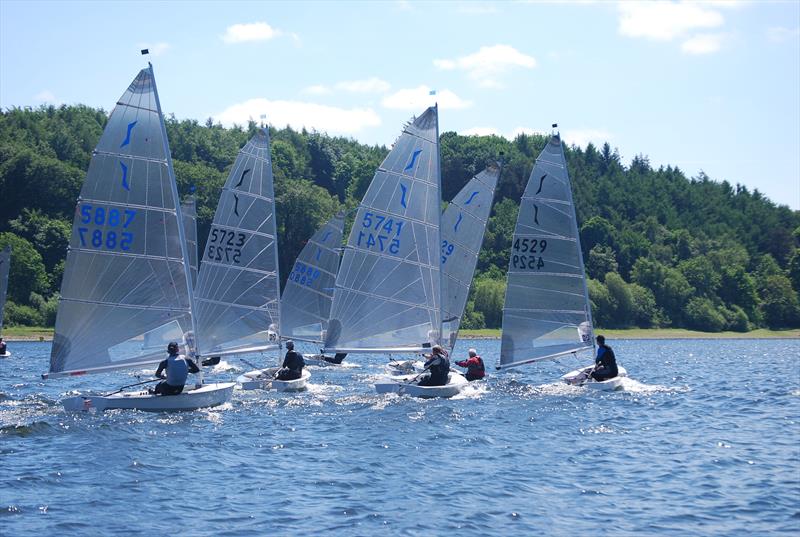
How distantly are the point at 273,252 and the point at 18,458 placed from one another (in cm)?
1559

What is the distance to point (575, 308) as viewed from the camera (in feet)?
117

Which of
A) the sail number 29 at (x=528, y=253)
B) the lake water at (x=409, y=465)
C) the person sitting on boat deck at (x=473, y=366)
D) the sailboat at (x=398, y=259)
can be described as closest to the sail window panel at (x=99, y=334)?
the lake water at (x=409, y=465)

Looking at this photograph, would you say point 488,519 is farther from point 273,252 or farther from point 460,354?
point 460,354

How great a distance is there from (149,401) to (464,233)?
1660 centimetres

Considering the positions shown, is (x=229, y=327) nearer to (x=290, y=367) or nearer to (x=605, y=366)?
(x=290, y=367)

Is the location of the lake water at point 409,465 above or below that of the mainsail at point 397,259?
below

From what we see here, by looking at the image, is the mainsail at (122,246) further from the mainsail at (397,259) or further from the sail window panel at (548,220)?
the sail window panel at (548,220)

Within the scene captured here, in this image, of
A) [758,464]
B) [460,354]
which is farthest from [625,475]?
[460,354]

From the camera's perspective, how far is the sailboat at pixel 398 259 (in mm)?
32219

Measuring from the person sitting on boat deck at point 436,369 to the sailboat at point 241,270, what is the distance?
739 cm

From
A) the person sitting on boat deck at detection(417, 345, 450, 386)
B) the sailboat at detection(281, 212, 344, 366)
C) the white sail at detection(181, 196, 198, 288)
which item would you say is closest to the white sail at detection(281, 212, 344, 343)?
the sailboat at detection(281, 212, 344, 366)

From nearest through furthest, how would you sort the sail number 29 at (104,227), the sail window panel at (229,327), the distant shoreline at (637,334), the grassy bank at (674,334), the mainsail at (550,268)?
the sail number 29 at (104,227), the sail window panel at (229,327), the mainsail at (550,268), the distant shoreline at (637,334), the grassy bank at (674,334)

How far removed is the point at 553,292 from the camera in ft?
117

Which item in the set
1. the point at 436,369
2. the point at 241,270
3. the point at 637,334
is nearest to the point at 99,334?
the point at 241,270
